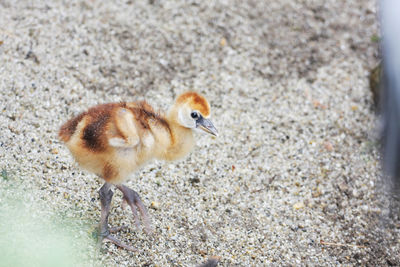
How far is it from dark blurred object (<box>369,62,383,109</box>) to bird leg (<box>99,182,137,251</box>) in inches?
83.5

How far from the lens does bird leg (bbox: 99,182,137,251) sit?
8.24 feet

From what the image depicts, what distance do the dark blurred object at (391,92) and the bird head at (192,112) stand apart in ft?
4.74

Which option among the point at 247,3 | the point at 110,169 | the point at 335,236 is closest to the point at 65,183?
the point at 110,169

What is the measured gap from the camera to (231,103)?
3.57m

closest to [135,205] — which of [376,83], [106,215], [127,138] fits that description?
[106,215]

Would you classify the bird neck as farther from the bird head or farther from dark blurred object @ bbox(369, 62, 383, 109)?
dark blurred object @ bbox(369, 62, 383, 109)

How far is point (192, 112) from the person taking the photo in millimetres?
2465

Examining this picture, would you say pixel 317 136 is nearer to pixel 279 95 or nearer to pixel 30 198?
pixel 279 95

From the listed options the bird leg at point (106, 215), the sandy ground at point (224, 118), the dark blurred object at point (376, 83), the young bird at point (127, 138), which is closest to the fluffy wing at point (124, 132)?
the young bird at point (127, 138)

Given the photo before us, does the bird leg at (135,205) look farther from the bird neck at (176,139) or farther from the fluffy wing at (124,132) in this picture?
the fluffy wing at (124,132)

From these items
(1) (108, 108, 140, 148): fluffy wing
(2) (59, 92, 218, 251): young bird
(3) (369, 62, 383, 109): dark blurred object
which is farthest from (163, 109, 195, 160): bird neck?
(3) (369, 62, 383, 109): dark blurred object

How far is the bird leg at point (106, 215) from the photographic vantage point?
2512 millimetres

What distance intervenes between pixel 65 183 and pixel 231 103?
1.33m

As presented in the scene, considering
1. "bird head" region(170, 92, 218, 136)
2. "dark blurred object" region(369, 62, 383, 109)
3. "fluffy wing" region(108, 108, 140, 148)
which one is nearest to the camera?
"fluffy wing" region(108, 108, 140, 148)
